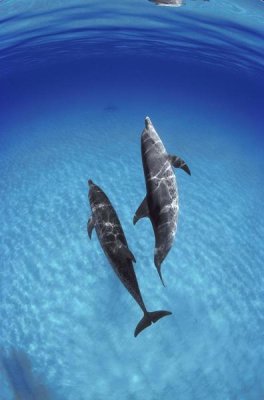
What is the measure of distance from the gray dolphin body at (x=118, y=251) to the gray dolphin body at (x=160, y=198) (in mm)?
509

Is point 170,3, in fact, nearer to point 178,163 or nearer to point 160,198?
point 178,163

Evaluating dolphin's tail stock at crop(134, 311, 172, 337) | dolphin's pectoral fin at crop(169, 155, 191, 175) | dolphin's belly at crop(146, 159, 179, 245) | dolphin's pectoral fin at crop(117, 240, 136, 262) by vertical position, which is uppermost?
dolphin's pectoral fin at crop(169, 155, 191, 175)

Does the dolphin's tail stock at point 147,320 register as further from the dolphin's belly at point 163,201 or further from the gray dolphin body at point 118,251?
the dolphin's belly at point 163,201

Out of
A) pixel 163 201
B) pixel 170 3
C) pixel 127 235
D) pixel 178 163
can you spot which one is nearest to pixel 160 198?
pixel 163 201

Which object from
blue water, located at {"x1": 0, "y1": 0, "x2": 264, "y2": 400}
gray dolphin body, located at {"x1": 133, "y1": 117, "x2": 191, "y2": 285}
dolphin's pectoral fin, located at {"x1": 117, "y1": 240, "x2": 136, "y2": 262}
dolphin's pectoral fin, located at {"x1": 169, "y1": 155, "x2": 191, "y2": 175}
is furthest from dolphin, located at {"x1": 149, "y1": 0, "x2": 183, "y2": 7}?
dolphin's pectoral fin, located at {"x1": 117, "y1": 240, "x2": 136, "y2": 262}

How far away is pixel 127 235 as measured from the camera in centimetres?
1202

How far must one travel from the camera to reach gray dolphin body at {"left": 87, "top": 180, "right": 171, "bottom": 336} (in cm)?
570

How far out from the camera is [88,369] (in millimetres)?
8414

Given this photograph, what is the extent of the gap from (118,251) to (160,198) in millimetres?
1276

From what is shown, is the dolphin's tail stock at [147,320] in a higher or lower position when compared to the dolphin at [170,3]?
lower

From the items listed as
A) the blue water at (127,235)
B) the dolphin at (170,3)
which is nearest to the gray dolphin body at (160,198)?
the blue water at (127,235)

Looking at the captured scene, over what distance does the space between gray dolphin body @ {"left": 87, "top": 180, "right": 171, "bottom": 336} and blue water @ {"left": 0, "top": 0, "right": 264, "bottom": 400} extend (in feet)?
11.3

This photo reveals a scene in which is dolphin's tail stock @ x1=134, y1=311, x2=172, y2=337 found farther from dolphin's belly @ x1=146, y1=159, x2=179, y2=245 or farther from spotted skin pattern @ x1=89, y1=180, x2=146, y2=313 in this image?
dolphin's belly @ x1=146, y1=159, x2=179, y2=245

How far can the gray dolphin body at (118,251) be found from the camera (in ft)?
18.7
